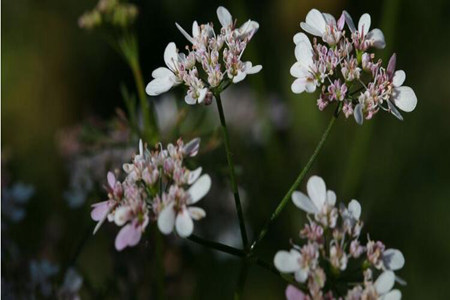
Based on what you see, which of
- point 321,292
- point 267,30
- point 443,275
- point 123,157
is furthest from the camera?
point 267,30

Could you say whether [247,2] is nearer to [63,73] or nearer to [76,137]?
[63,73]

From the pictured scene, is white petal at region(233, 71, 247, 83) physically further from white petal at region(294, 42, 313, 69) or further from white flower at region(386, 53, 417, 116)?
white flower at region(386, 53, 417, 116)

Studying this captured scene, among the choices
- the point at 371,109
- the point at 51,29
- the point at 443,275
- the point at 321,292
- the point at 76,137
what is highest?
the point at 371,109

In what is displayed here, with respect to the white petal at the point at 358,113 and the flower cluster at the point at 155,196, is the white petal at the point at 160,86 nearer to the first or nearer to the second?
the flower cluster at the point at 155,196

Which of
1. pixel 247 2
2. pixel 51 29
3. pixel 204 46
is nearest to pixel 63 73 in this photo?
pixel 51 29

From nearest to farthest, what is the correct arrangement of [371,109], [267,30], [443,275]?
1. [371,109]
2. [443,275]
3. [267,30]

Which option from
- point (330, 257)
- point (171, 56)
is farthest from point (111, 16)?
point (330, 257)

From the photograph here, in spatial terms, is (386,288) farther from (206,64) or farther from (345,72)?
(206,64)
